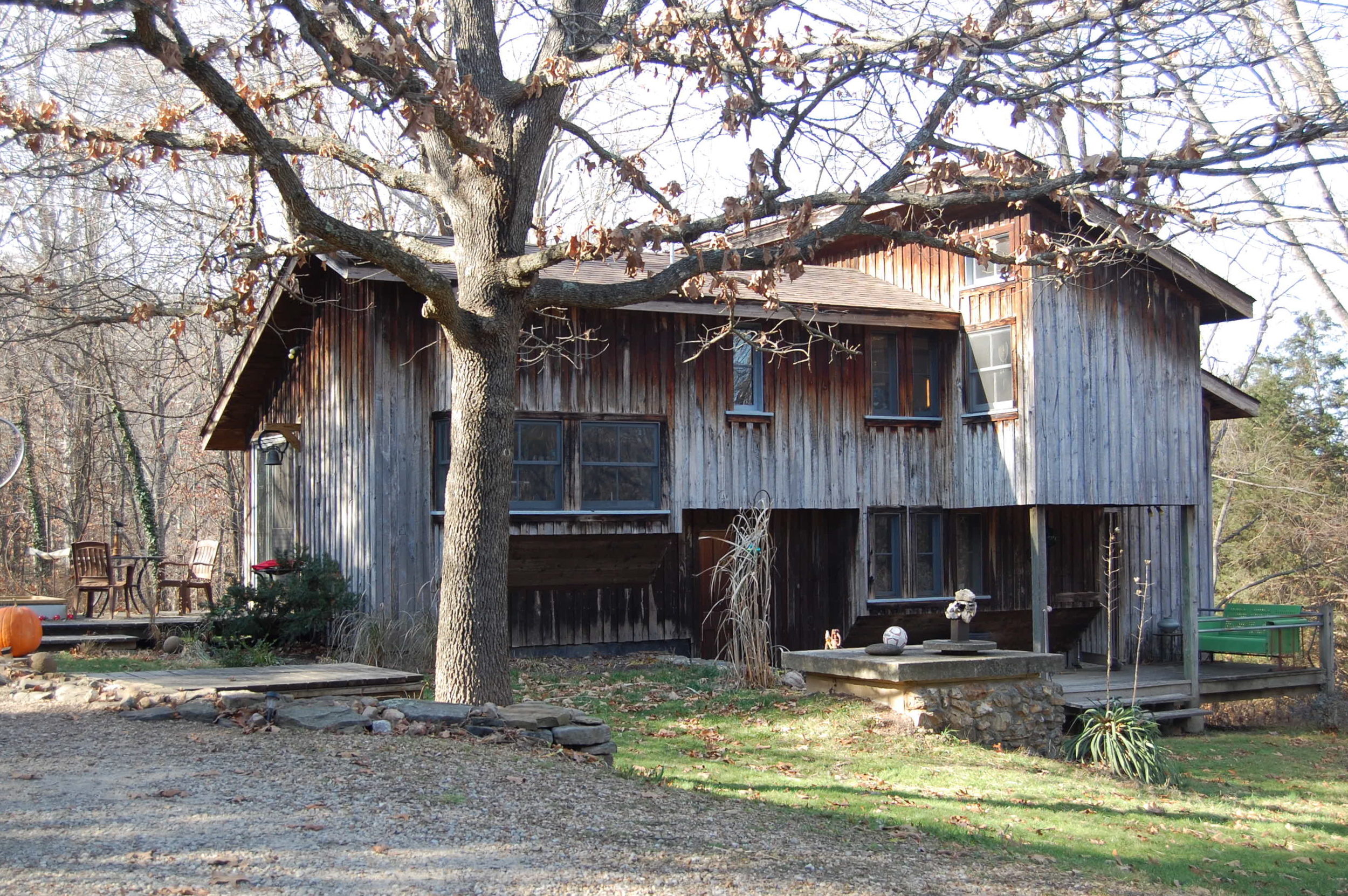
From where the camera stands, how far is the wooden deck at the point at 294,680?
Result: 8.87 m

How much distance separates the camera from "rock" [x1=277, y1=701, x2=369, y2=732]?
814cm

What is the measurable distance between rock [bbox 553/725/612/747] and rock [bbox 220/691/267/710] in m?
2.06

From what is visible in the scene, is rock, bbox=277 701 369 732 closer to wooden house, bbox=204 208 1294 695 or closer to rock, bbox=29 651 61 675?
rock, bbox=29 651 61 675

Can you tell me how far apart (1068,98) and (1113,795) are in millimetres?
6018

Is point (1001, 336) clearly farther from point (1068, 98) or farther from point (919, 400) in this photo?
point (1068, 98)

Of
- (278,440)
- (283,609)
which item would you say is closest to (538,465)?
(283,609)

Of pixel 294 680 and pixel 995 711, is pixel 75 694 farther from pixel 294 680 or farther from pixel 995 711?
pixel 995 711

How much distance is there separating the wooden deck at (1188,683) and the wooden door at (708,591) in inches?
205

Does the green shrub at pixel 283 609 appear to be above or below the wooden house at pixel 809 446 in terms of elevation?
below

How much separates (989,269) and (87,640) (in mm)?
13674

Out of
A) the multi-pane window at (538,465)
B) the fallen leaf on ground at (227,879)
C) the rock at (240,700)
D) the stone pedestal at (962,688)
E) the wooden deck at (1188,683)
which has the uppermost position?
the multi-pane window at (538,465)

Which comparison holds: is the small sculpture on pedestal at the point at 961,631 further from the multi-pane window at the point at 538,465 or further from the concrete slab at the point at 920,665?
the multi-pane window at the point at 538,465

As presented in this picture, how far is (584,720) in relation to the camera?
8750mm

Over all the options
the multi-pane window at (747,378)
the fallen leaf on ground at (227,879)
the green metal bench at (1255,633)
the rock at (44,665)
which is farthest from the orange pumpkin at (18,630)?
the green metal bench at (1255,633)
